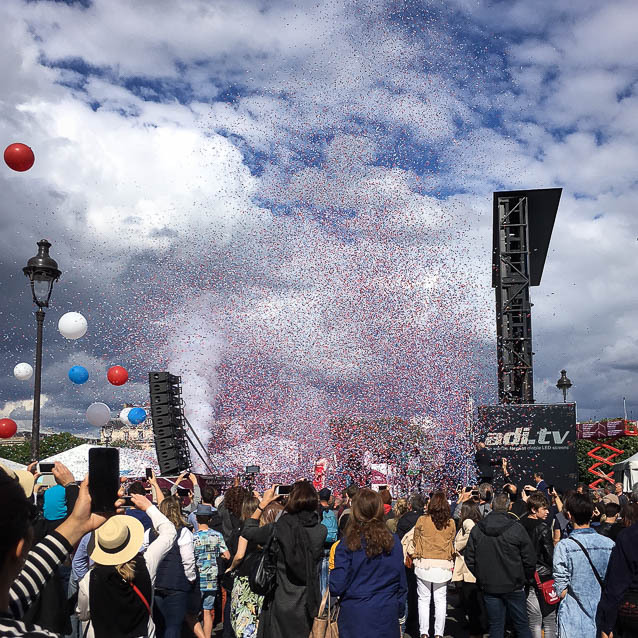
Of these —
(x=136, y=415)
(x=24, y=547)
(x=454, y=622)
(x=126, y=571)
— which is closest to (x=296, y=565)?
(x=126, y=571)

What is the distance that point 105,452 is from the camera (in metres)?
2.44

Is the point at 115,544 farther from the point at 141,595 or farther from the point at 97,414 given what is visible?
the point at 97,414

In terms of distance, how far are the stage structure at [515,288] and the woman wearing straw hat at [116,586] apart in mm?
14885

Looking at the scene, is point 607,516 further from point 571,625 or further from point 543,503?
point 571,625

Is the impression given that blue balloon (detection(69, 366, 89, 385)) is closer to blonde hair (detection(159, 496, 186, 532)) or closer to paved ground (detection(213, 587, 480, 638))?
paved ground (detection(213, 587, 480, 638))

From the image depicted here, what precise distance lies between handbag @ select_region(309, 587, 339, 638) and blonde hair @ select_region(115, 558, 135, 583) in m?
1.62

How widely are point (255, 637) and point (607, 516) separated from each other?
13.8 feet

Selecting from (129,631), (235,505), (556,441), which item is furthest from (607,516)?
(556,441)

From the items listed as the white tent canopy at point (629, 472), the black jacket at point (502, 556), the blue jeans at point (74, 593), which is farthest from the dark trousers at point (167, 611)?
the white tent canopy at point (629, 472)

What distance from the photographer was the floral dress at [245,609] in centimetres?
573

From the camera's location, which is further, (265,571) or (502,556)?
(502,556)

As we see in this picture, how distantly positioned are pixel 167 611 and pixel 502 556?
3241 mm

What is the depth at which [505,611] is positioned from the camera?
6.60 meters

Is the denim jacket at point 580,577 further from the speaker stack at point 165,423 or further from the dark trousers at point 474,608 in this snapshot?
the speaker stack at point 165,423
